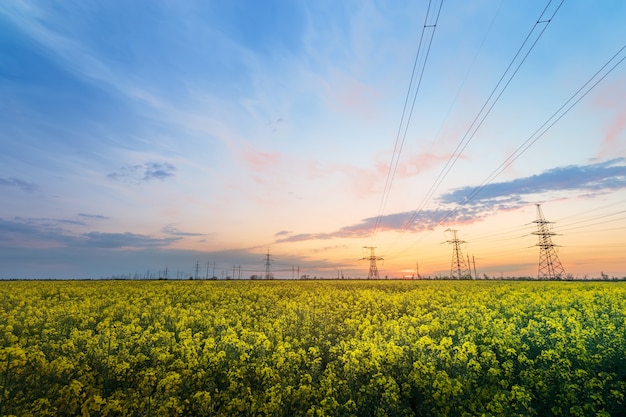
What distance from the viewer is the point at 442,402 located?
650 centimetres

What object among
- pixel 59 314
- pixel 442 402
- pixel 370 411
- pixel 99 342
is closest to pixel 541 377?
pixel 442 402

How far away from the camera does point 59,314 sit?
50.8ft

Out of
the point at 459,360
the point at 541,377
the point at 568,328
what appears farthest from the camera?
the point at 568,328

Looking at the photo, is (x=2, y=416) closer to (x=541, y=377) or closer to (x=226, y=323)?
(x=226, y=323)

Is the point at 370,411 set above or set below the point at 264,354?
below

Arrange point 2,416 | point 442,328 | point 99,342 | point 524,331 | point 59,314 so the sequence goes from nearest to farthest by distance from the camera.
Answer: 1. point 2,416
2. point 99,342
3. point 524,331
4. point 442,328
5. point 59,314

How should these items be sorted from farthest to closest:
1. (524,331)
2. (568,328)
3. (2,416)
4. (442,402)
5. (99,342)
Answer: (568,328) → (524,331) → (99,342) → (442,402) → (2,416)

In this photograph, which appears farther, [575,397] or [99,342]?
[99,342]

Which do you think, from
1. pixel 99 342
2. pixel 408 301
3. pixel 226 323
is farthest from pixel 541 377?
pixel 408 301

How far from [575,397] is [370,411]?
163 inches

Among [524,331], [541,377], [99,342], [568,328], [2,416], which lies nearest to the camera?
[2,416]

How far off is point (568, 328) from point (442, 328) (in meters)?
4.50

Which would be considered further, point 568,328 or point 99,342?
point 568,328

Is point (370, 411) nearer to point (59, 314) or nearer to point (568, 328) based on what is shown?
point (568, 328)
